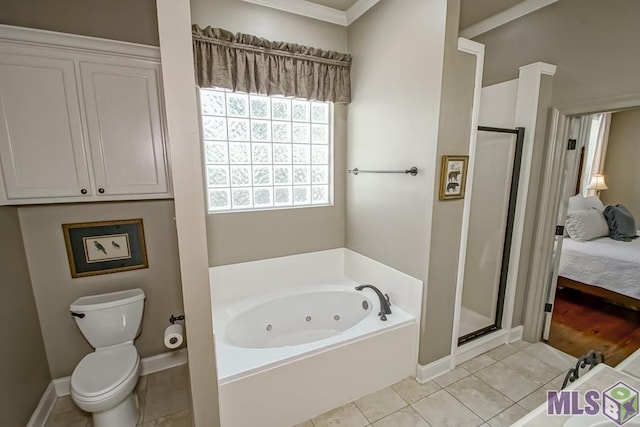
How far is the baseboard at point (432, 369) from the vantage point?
6.66 ft

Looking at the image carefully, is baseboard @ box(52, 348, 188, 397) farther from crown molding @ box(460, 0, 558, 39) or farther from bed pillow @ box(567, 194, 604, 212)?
bed pillow @ box(567, 194, 604, 212)

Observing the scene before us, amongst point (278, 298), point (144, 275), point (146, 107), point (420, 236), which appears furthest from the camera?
Result: point (278, 298)

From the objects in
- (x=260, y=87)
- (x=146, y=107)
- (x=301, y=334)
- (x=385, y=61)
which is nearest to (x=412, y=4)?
(x=385, y=61)

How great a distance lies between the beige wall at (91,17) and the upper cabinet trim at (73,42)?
19 centimetres

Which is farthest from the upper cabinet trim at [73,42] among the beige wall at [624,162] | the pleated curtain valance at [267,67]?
the beige wall at [624,162]

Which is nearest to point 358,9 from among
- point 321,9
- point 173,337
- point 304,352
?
point 321,9

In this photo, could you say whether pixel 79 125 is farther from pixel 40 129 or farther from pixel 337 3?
pixel 337 3

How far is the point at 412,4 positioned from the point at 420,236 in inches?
61.4

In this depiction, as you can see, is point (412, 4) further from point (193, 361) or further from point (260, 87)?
point (193, 361)

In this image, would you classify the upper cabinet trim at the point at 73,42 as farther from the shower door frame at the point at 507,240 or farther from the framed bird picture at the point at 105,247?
the shower door frame at the point at 507,240

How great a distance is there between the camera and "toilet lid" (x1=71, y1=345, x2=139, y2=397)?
149 cm

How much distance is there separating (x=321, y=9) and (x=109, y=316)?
9.16 feet

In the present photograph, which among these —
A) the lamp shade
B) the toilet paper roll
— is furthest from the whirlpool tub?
the lamp shade

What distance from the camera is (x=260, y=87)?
2.17 meters
